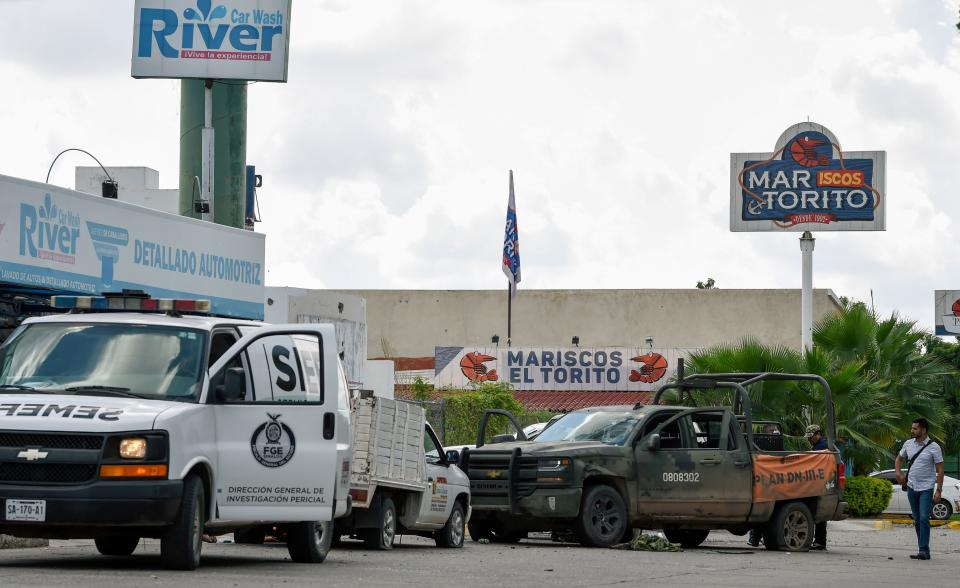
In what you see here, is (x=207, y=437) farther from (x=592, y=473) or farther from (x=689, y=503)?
(x=689, y=503)

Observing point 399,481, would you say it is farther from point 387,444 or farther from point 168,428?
point 168,428

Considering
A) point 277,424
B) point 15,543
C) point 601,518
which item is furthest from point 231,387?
point 601,518

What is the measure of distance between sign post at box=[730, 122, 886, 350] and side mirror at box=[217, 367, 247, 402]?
103 ft

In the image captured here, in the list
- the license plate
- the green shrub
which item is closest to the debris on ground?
the license plate

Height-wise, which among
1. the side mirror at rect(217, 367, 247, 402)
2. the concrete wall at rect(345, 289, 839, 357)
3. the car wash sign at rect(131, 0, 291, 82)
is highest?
the car wash sign at rect(131, 0, 291, 82)

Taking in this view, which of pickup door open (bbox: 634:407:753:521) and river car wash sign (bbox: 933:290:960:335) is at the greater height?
river car wash sign (bbox: 933:290:960:335)

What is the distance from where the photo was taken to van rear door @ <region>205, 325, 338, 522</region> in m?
13.3

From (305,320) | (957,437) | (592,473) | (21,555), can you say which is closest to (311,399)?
(21,555)

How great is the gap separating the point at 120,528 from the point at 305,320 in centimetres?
2385

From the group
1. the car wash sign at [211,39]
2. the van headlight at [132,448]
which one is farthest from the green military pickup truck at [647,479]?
the car wash sign at [211,39]

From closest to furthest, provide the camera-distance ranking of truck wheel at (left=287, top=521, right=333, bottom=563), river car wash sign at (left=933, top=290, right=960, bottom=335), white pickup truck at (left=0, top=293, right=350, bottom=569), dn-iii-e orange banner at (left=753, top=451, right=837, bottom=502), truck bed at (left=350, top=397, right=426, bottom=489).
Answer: white pickup truck at (left=0, top=293, right=350, bottom=569)
truck wheel at (left=287, top=521, right=333, bottom=563)
truck bed at (left=350, top=397, right=426, bottom=489)
dn-iii-e orange banner at (left=753, top=451, right=837, bottom=502)
river car wash sign at (left=933, top=290, right=960, bottom=335)

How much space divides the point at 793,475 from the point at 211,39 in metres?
15.6

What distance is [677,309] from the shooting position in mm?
62719

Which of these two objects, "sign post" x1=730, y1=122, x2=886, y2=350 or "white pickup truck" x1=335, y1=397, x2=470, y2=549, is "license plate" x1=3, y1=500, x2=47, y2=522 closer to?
"white pickup truck" x1=335, y1=397, x2=470, y2=549
